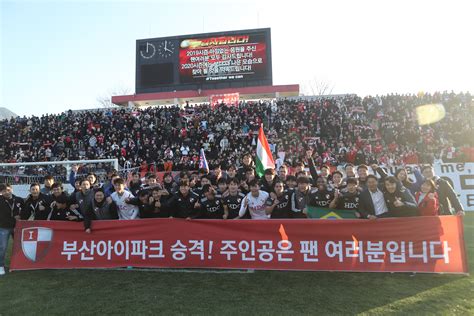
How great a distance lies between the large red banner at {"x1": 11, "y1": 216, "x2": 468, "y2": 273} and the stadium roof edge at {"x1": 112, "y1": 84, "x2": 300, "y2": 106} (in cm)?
2348

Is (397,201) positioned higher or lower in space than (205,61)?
lower

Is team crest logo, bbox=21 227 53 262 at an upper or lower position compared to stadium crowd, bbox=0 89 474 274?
lower

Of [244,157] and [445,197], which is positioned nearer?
[445,197]

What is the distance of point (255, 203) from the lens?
6.62 m

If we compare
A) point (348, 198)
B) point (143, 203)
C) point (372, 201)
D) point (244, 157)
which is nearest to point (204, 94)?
point (244, 157)

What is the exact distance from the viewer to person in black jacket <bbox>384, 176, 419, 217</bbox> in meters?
6.07

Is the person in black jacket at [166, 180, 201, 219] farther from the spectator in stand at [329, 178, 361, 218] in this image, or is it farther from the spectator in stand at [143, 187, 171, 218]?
the spectator in stand at [329, 178, 361, 218]

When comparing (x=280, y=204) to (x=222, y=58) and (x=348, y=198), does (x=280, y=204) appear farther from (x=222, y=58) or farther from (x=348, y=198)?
(x=222, y=58)

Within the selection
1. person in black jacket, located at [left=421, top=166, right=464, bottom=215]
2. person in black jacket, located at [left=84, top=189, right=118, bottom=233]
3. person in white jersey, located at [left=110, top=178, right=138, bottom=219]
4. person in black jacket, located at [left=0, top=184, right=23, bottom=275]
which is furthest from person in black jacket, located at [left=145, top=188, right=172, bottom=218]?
person in black jacket, located at [left=421, top=166, right=464, bottom=215]

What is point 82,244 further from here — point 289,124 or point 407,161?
point 289,124

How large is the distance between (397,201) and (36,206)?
6608 mm

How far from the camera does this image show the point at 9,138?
24891mm

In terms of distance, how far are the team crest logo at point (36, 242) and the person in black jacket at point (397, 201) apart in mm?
6009

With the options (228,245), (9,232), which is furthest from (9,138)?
(228,245)
